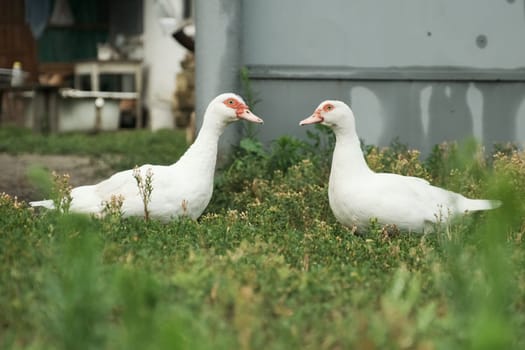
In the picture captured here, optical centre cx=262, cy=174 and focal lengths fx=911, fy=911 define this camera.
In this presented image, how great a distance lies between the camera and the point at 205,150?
5.56 m

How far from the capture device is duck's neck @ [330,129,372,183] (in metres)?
5.37

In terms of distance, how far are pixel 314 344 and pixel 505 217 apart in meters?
1.00

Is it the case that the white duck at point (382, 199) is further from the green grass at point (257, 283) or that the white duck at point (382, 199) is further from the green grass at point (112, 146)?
the green grass at point (112, 146)

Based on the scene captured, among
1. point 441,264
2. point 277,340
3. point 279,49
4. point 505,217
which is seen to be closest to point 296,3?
point 279,49

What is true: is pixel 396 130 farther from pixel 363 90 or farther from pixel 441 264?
pixel 441 264

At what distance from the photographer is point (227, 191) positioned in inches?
268

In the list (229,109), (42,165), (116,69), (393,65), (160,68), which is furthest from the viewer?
(116,69)

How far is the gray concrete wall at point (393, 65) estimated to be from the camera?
7.68 m

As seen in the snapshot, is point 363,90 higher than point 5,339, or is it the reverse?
point 363,90

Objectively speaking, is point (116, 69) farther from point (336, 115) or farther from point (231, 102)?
point (336, 115)

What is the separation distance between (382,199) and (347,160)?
1.24ft

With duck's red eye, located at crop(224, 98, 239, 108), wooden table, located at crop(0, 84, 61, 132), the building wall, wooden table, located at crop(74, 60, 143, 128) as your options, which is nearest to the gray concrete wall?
duck's red eye, located at crop(224, 98, 239, 108)

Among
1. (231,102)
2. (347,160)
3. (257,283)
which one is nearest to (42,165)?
(231,102)

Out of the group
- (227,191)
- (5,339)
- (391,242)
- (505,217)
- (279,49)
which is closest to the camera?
(505,217)
